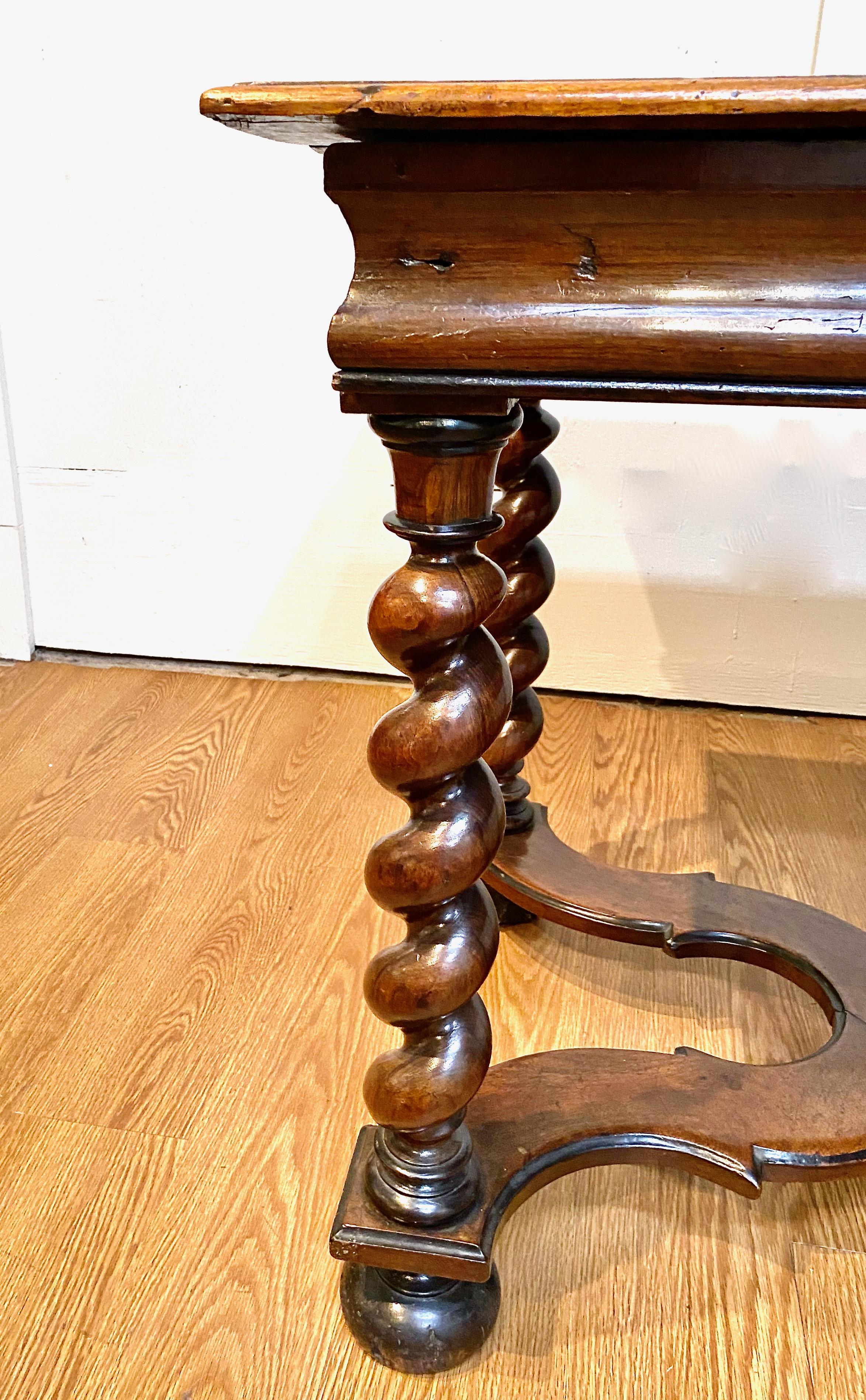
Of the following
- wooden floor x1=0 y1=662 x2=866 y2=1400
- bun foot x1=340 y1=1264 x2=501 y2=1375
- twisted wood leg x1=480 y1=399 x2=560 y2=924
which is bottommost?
wooden floor x1=0 y1=662 x2=866 y2=1400

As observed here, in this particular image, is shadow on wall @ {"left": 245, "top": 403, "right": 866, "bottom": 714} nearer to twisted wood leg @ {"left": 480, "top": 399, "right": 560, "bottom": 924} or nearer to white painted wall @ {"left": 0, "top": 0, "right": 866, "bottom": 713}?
white painted wall @ {"left": 0, "top": 0, "right": 866, "bottom": 713}

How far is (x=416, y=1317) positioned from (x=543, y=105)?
27.3 inches

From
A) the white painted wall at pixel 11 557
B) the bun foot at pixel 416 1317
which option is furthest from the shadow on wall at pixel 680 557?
the bun foot at pixel 416 1317

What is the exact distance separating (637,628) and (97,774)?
799 mm

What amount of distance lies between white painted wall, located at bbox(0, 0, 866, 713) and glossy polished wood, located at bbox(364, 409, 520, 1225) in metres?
1.01

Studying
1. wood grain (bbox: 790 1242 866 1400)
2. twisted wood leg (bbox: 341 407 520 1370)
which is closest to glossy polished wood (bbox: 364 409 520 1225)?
twisted wood leg (bbox: 341 407 520 1370)

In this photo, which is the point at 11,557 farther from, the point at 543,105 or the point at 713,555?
the point at 543,105

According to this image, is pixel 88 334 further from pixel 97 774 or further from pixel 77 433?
pixel 97 774

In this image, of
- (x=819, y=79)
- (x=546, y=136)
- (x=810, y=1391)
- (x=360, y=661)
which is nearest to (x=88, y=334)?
(x=360, y=661)

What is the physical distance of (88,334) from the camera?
164 centimetres

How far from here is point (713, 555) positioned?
63.8 inches

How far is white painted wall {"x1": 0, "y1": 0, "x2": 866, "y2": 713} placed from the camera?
4.77 ft

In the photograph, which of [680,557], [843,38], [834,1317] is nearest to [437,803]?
[834,1317]

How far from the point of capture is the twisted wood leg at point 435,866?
24.1 inches
